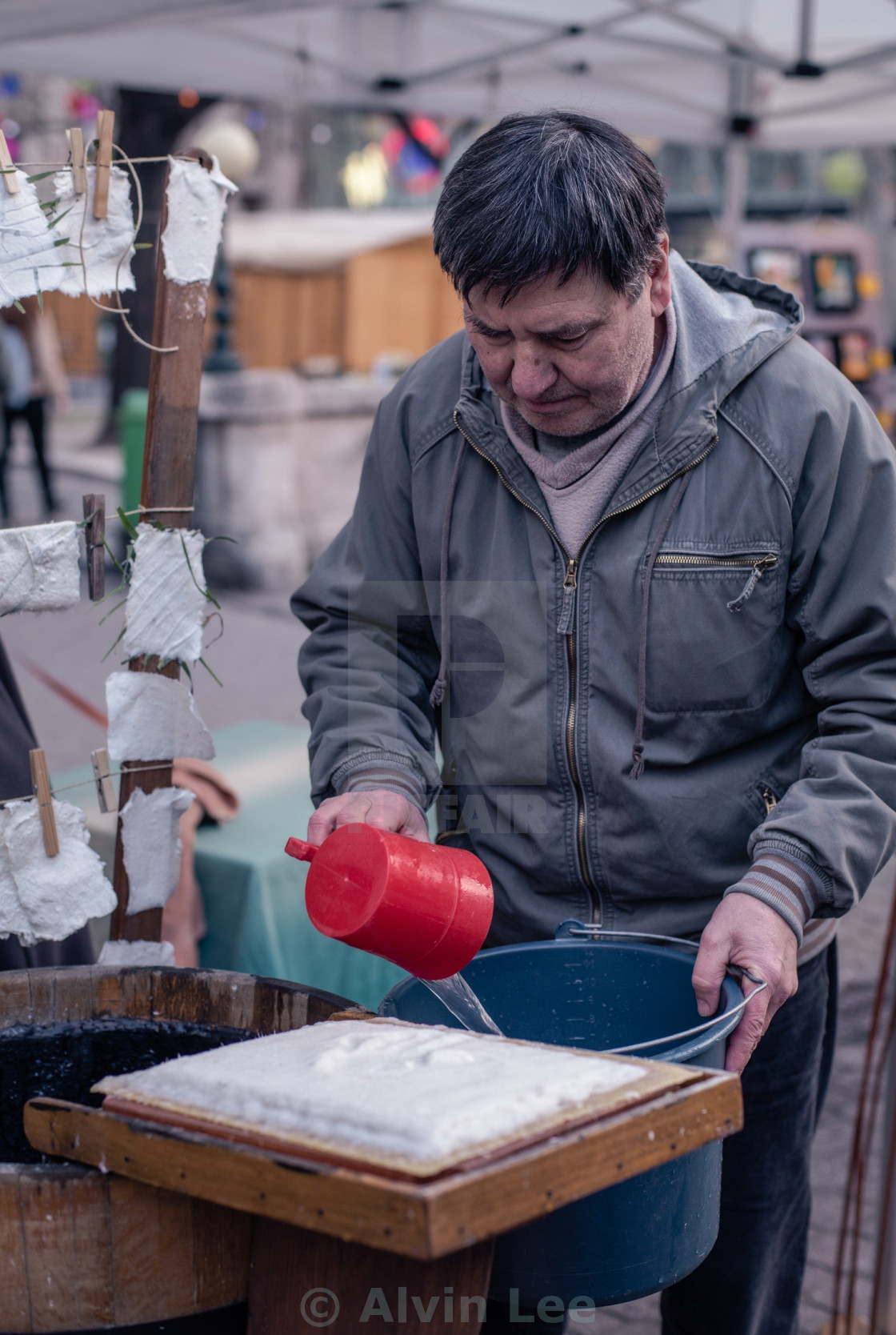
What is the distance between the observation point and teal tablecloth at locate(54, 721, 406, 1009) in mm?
2758

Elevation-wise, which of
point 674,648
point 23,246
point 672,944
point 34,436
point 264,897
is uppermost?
point 23,246

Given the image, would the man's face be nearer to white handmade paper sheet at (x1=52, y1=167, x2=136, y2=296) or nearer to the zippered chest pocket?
the zippered chest pocket

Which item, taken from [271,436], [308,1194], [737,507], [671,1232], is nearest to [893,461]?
[737,507]

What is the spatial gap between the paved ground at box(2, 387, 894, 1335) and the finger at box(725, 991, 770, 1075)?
2.90 ft

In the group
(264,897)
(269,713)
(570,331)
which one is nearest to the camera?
(570,331)

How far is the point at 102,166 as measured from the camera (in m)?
1.69

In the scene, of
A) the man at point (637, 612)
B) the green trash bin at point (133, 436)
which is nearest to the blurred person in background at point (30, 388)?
the green trash bin at point (133, 436)

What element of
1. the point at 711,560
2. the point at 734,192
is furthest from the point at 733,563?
the point at 734,192

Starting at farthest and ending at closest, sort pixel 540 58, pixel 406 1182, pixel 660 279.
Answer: pixel 540 58 < pixel 660 279 < pixel 406 1182

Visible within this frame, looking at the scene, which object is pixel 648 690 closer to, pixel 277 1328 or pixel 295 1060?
pixel 295 1060

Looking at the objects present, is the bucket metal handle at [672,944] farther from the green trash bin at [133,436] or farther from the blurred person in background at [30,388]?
the blurred person in background at [30,388]

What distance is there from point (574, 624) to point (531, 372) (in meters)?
0.31

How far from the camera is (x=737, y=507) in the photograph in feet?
5.17

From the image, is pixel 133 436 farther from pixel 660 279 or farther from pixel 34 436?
pixel 660 279
